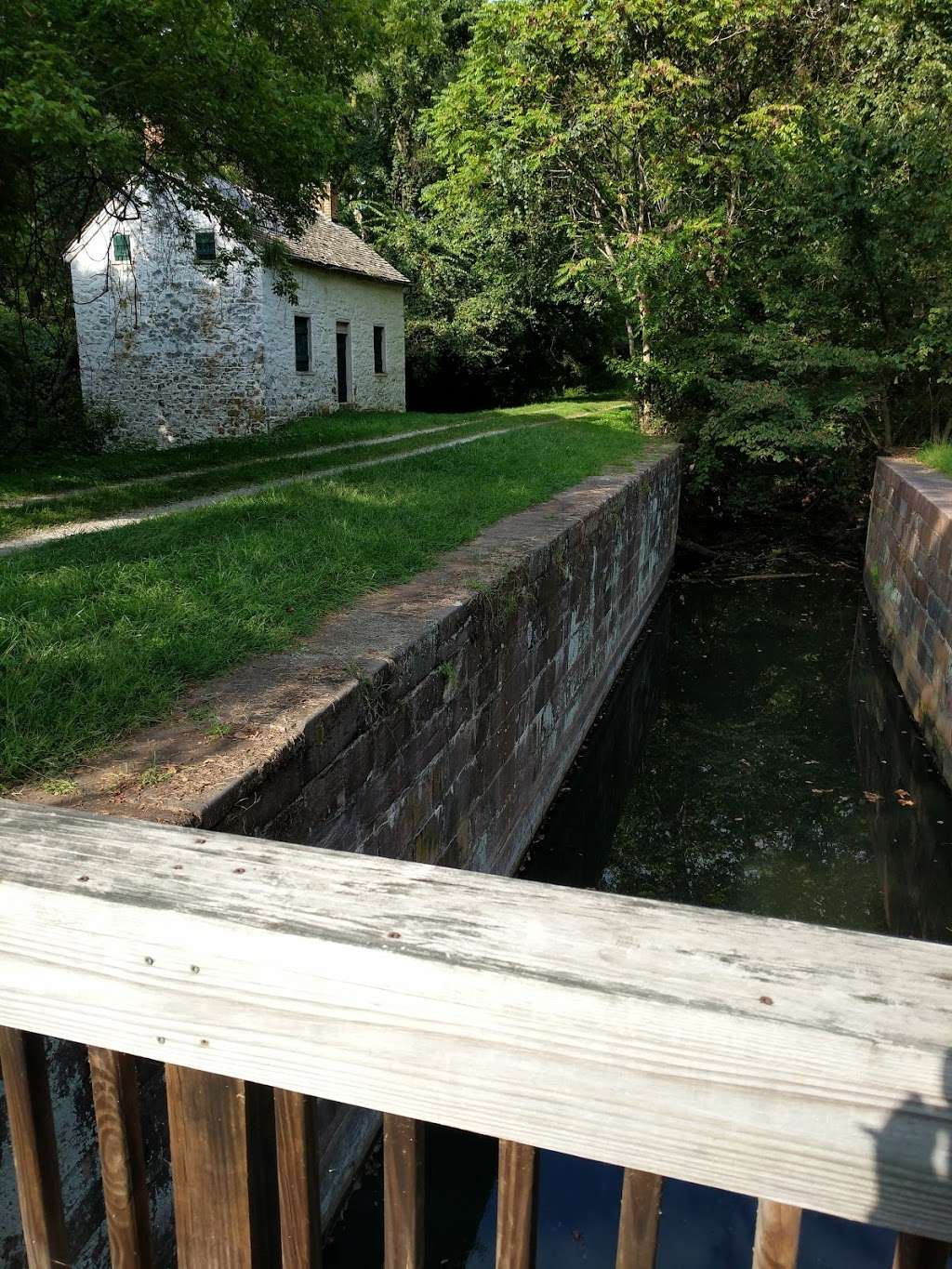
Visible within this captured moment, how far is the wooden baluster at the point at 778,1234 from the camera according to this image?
854 mm

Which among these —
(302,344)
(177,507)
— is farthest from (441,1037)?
(302,344)

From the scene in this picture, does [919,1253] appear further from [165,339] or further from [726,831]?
[165,339]

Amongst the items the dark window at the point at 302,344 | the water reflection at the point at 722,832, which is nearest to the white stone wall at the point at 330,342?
the dark window at the point at 302,344

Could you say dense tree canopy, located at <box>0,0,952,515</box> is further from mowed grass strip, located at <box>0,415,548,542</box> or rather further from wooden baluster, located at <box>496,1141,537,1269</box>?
wooden baluster, located at <box>496,1141,537,1269</box>

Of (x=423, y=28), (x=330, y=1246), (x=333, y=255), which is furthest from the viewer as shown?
(x=333, y=255)

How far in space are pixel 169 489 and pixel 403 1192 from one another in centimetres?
934

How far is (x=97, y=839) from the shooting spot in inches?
46.0

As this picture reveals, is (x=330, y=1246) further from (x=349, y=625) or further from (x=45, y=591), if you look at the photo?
(x=45, y=591)

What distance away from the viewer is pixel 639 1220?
0.91 metres

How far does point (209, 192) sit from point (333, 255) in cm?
1186

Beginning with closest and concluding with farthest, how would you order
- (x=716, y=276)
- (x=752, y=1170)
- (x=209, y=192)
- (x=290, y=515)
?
(x=752, y=1170) → (x=290, y=515) → (x=209, y=192) → (x=716, y=276)

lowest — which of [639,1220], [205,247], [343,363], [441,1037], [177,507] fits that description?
[177,507]

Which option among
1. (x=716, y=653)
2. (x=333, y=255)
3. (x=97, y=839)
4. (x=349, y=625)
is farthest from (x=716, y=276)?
(x=97, y=839)

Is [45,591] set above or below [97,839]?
below
